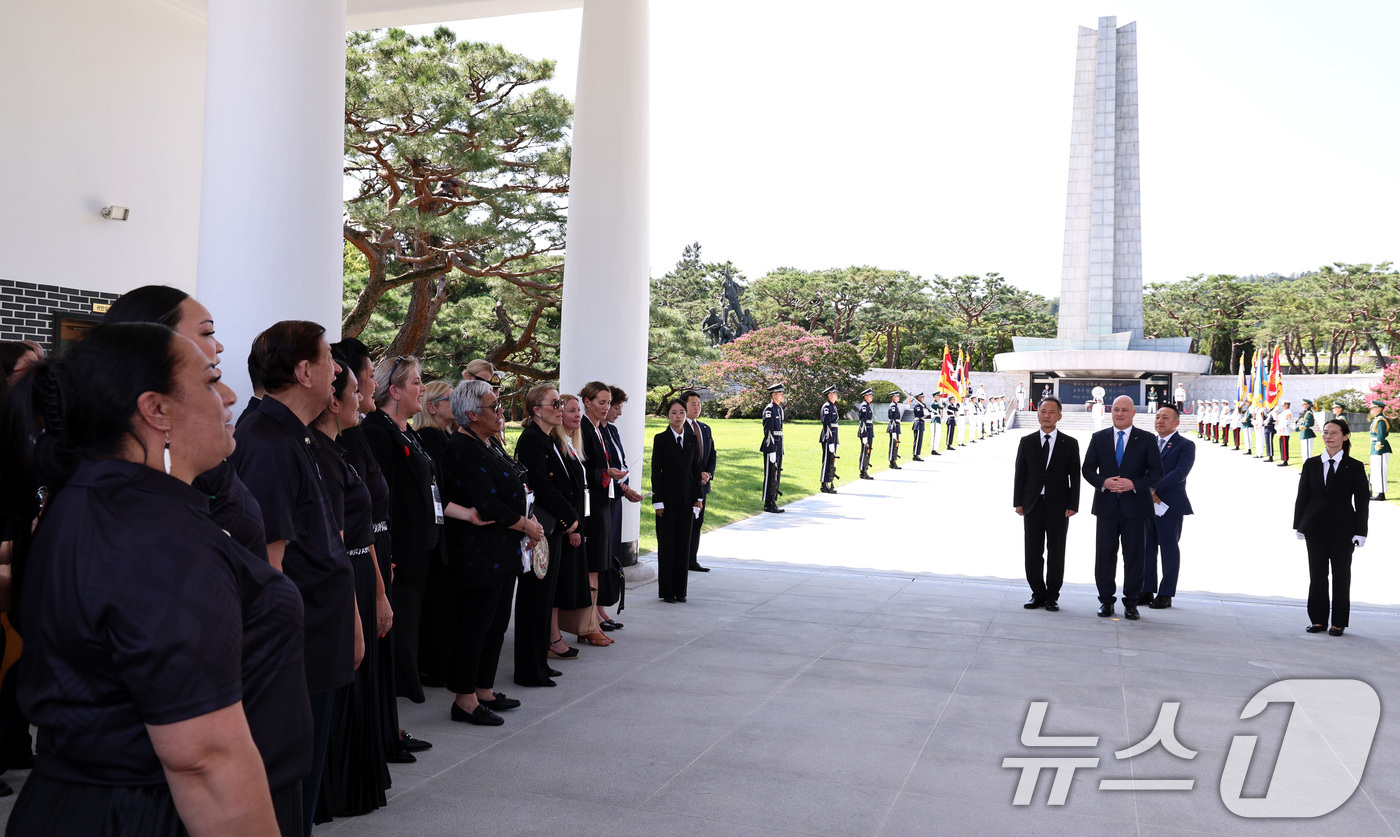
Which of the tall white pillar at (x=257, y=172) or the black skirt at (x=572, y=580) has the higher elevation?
the tall white pillar at (x=257, y=172)

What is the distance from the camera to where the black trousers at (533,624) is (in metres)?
5.36

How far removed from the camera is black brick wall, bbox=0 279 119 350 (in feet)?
23.3

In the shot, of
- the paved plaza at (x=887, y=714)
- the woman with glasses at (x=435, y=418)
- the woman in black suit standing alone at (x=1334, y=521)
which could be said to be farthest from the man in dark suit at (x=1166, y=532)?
the woman with glasses at (x=435, y=418)

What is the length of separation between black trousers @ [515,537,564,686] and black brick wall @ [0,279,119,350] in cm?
435

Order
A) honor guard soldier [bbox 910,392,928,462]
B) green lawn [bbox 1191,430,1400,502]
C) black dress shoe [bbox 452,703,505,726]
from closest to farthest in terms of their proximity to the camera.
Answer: black dress shoe [bbox 452,703,505,726], green lawn [bbox 1191,430,1400,502], honor guard soldier [bbox 910,392,928,462]

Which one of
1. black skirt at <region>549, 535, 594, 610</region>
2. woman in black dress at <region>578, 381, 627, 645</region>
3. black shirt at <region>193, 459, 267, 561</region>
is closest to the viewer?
black shirt at <region>193, 459, 267, 561</region>

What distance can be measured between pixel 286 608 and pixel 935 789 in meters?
3.07

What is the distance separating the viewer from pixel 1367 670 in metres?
6.21

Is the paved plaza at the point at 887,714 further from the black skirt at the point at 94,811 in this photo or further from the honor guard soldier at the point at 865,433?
the honor guard soldier at the point at 865,433

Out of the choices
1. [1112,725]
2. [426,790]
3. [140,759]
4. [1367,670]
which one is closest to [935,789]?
[1112,725]

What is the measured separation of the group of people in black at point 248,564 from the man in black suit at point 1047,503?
388 centimetres

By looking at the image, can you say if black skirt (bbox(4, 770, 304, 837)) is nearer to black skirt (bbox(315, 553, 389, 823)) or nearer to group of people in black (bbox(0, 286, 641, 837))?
group of people in black (bbox(0, 286, 641, 837))

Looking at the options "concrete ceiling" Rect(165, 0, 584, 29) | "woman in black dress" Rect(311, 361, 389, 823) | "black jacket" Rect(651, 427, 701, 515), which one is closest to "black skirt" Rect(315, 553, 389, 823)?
"woman in black dress" Rect(311, 361, 389, 823)

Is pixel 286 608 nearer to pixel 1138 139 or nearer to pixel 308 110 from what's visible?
pixel 308 110
